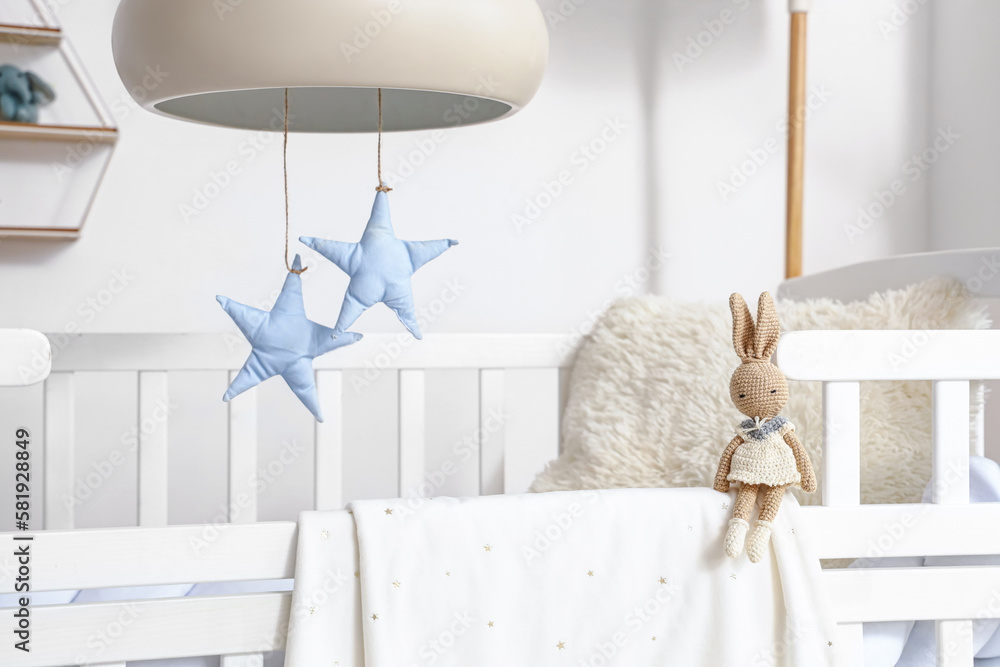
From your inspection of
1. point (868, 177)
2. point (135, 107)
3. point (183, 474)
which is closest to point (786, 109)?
point (868, 177)

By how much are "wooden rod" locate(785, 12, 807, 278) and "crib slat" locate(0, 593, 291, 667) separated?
3.37ft

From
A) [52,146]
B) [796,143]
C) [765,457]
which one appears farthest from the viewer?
[796,143]

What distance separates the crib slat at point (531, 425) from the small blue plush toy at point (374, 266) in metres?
0.73

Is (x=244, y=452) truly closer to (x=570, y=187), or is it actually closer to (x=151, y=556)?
(x=151, y=556)

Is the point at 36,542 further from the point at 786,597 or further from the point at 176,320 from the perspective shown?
the point at 176,320

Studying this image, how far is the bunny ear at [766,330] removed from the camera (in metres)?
0.62

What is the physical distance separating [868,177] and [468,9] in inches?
47.7

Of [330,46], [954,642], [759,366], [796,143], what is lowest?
[954,642]

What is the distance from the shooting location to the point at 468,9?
54 cm

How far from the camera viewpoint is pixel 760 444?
616 millimetres

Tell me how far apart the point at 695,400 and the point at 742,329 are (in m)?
0.34

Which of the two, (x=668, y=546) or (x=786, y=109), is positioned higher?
(x=786, y=109)

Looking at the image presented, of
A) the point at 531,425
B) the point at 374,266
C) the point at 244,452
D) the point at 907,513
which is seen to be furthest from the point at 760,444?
the point at 531,425

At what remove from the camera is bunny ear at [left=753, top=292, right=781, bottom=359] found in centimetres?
62
